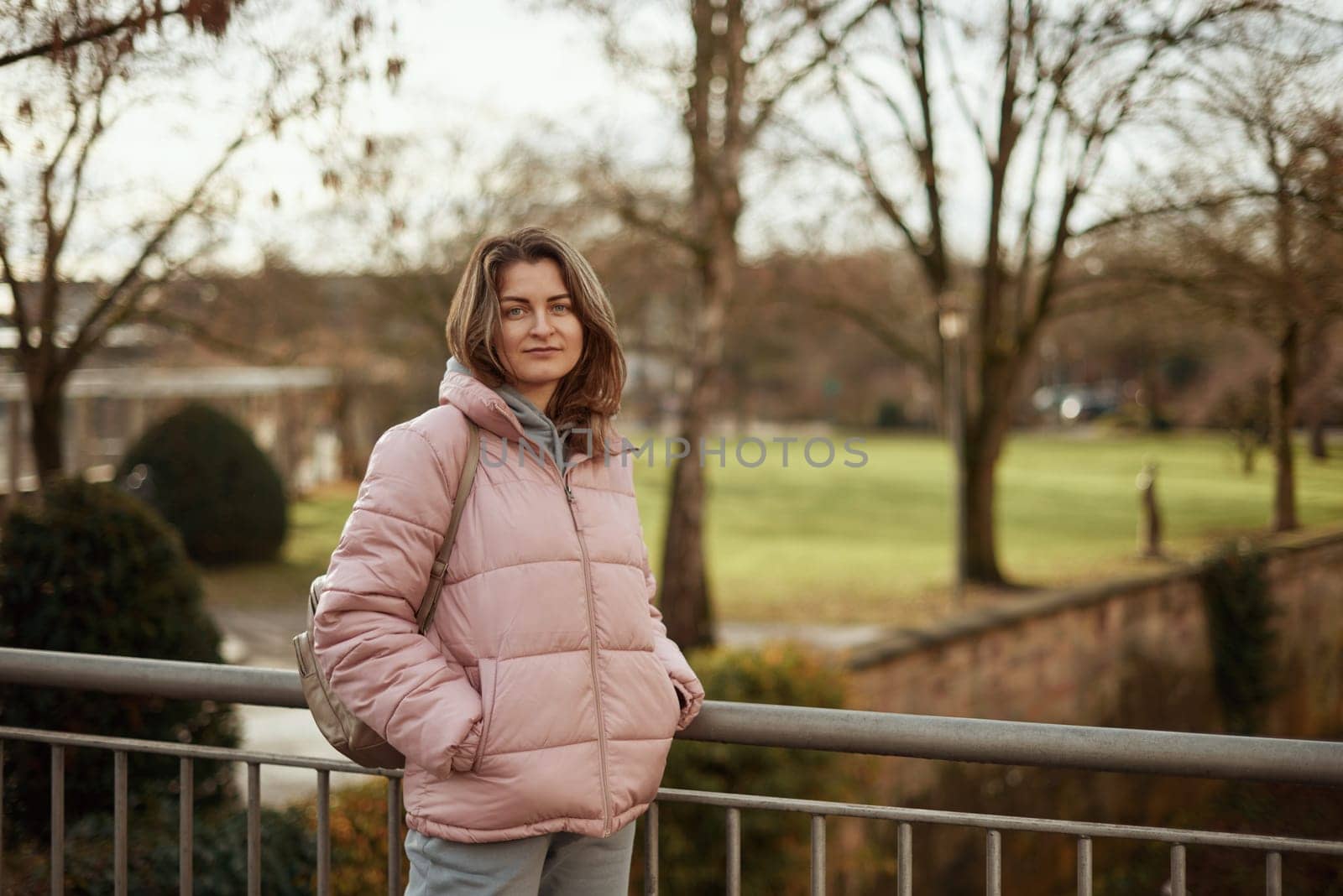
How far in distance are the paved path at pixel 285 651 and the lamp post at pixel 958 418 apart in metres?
1.84

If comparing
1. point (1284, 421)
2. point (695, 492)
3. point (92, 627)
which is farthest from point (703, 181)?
point (92, 627)

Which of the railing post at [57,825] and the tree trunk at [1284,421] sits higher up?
the tree trunk at [1284,421]

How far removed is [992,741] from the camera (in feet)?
6.56

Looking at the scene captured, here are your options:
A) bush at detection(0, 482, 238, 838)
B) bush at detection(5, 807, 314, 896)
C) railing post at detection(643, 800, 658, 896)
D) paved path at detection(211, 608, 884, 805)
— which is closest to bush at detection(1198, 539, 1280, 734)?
paved path at detection(211, 608, 884, 805)

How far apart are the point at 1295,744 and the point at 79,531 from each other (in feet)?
13.1

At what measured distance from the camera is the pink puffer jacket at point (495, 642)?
1.78m

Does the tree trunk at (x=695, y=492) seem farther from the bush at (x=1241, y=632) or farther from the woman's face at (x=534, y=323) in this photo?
the woman's face at (x=534, y=323)

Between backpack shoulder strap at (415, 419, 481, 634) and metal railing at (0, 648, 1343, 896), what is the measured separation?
0.48m

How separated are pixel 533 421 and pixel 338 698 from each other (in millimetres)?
557

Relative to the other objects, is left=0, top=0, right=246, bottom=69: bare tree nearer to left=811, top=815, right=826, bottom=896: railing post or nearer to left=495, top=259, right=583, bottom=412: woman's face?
left=495, top=259, right=583, bottom=412: woman's face

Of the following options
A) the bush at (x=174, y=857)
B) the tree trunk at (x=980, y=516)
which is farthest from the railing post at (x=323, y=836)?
the tree trunk at (x=980, y=516)

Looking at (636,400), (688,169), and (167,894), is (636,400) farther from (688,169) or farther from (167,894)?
(167,894)

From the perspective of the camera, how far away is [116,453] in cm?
2203

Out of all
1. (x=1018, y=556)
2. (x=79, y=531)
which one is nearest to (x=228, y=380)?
(x=1018, y=556)
